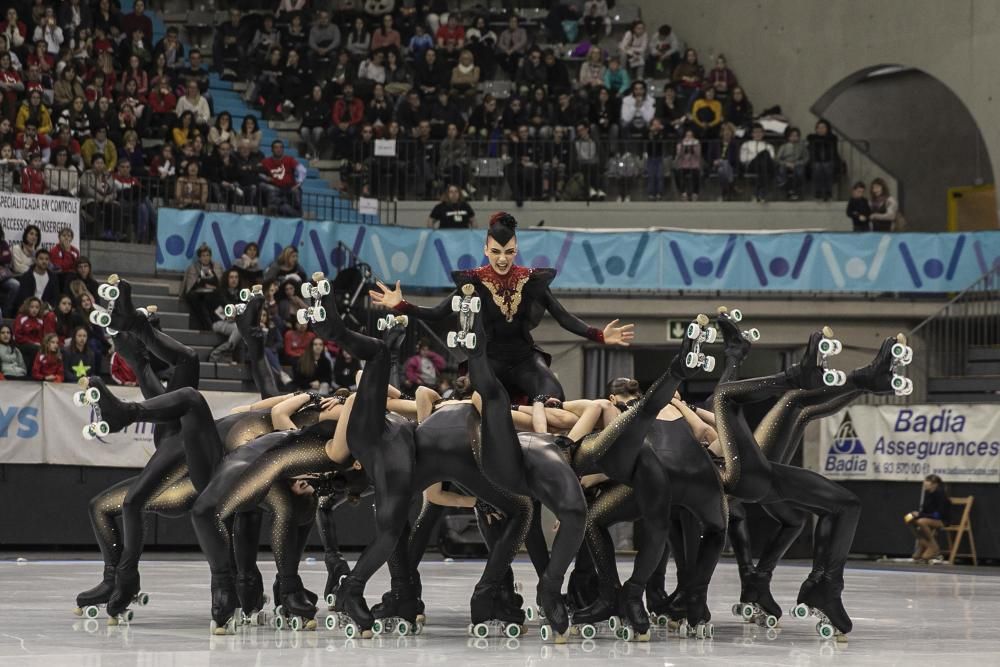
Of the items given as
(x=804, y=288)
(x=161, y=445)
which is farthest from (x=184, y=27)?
(x=161, y=445)

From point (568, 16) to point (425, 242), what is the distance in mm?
7911

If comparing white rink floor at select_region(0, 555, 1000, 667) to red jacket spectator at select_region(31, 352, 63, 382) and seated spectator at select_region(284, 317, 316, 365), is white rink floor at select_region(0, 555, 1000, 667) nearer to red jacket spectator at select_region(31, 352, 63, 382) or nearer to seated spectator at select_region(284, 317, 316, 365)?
red jacket spectator at select_region(31, 352, 63, 382)

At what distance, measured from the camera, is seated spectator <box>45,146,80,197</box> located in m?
22.6

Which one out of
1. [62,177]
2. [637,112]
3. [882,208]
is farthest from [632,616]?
[637,112]

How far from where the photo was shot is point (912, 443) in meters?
22.9

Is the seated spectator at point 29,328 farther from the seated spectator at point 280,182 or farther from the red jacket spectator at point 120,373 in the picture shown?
the seated spectator at point 280,182

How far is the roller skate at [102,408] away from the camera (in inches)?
389

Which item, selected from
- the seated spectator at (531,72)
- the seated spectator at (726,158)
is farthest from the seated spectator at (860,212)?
the seated spectator at (531,72)

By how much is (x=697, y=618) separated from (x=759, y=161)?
17.2 m

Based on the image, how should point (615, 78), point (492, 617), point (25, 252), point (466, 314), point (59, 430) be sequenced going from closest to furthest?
point (466, 314)
point (492, 617)
point (59, 430)
point (25, 252)
point (615, 78)

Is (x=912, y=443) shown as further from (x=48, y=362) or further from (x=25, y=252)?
(x=25, y=252)

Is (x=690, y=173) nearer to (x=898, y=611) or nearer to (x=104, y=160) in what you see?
(x=104, y=160)

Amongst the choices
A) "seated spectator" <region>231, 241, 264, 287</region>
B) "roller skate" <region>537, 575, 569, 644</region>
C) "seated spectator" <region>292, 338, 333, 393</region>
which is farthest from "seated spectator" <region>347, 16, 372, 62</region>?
"roller skate" <region>537, 575, 569, 644</region>

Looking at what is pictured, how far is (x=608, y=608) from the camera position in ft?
35.1
